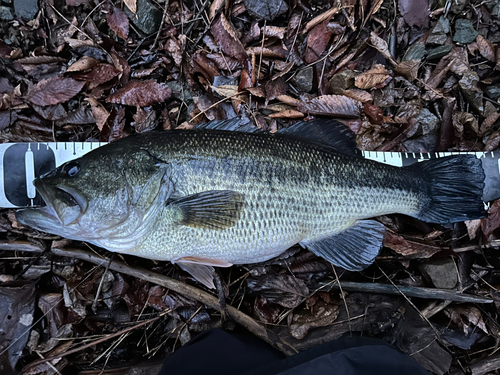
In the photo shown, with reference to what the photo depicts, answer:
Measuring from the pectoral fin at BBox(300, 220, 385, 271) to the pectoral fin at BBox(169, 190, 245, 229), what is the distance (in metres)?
0.68

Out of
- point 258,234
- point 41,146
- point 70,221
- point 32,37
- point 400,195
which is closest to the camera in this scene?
point 70,221

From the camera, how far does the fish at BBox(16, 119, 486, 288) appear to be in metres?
2.04

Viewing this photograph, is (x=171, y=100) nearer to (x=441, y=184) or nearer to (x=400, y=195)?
(x=400, y=195)

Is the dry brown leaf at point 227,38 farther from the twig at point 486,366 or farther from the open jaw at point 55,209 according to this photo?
the twig at point 486,366

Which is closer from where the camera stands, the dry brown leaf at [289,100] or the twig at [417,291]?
the twig at [417,291]

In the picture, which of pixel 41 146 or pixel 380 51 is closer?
pixel 41 146

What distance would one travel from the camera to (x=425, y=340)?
2531 millimetres

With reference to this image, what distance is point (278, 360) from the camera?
7.06 ft

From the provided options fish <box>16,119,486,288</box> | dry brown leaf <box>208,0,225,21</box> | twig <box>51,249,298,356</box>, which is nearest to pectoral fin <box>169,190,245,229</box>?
fish <box>16,119,486,288</box>

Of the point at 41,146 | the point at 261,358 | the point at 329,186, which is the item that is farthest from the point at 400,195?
the point at 41,146

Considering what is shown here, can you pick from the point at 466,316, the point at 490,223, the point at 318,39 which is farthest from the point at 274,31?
the point at 466,316

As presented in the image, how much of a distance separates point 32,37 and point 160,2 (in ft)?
4.08

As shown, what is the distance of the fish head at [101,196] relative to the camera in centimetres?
197

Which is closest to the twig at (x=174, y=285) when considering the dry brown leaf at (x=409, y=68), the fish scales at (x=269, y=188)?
the fish scales at (x=269, y=188)
